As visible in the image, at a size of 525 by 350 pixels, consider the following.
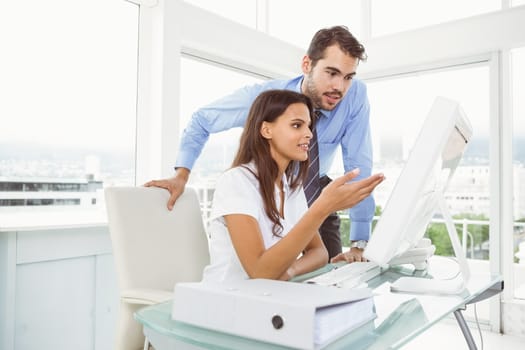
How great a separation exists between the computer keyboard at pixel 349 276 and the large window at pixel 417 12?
2.69 meters

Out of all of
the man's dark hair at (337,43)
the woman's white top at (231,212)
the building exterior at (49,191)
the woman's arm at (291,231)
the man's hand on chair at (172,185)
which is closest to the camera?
the woman's arm at (291,231)

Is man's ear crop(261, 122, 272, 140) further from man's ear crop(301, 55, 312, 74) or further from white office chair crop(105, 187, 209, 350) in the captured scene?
man's ear crop(301, 55, 312, 74)

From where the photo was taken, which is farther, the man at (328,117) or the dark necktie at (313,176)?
the dark necktie at (313,176)

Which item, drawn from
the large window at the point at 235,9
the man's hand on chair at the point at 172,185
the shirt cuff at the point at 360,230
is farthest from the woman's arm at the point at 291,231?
the large window at the point at 235,9

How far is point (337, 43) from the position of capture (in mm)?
1667

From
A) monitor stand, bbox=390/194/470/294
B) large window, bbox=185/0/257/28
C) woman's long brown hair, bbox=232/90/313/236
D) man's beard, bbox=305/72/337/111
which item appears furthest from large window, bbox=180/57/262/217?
monitor stand, bbox=390/194/470/294

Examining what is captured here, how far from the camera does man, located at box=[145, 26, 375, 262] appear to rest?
1706 mm

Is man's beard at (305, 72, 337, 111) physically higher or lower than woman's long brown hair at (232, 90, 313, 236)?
higher

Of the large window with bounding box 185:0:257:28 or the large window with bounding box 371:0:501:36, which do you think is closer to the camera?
the large window with bounding box 185:0:257:28

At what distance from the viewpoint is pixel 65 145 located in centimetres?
239

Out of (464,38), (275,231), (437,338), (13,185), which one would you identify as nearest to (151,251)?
(275,231)

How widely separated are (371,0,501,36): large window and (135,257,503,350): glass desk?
2.75 m

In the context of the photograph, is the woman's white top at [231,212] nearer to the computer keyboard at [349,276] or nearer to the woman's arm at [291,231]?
the woman's arm at [291,231]

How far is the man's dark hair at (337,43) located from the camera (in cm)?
166
